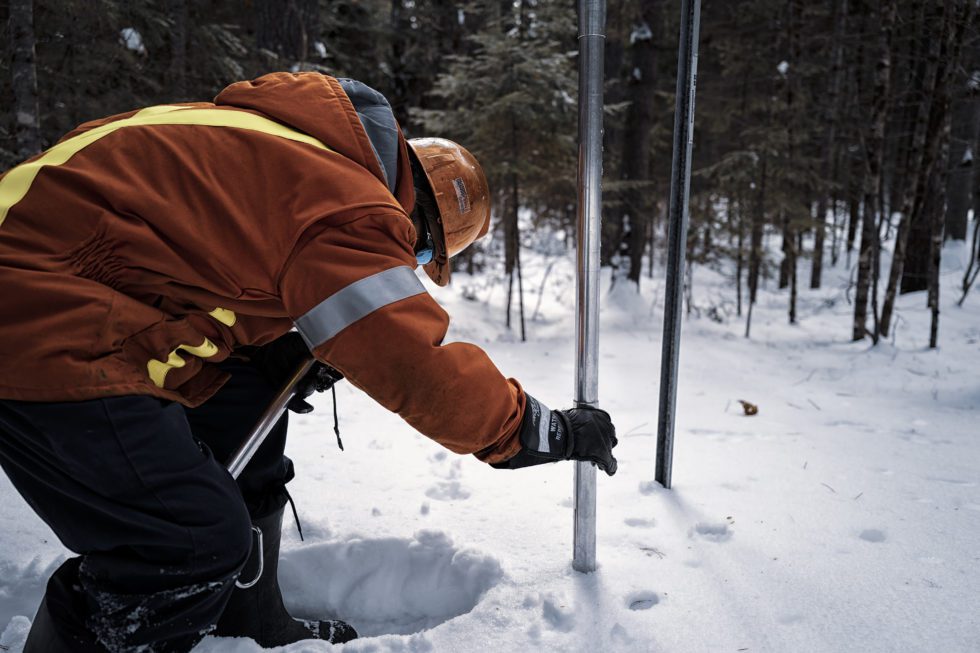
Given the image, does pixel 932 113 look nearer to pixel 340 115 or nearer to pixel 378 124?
pixel 378 124

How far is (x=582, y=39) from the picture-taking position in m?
1.95

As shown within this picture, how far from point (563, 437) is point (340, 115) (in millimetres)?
1042

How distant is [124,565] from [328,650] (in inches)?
28.9

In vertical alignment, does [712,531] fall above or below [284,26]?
below

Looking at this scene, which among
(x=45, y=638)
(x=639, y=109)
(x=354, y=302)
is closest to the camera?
(x=354, y=302)

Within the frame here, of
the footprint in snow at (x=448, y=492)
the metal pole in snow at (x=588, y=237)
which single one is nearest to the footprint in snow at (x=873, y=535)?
the metal pole in snow at (x=588, y=237)

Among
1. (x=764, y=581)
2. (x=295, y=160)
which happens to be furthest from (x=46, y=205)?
(x=764, y=581)

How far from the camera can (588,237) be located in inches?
79.0

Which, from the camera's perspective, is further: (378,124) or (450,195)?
(450,195)

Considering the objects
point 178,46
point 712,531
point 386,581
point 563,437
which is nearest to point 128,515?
point 563,437

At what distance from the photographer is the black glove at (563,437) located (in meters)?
1.68

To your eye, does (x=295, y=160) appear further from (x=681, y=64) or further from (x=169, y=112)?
(x=681, y=64)

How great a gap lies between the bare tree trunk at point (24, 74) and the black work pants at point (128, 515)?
4.27 m

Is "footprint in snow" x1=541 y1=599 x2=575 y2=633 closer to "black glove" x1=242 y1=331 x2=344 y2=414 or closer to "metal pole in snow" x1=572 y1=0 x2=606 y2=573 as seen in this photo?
"metal pole in snow" x1=572 y1=0 x2=606 y2=573
